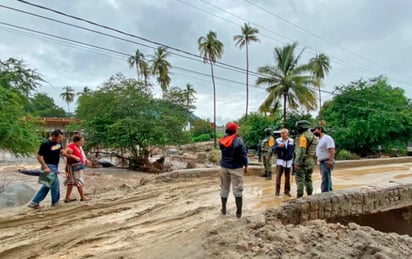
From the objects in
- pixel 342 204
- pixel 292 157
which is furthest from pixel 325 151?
pixel 342 204

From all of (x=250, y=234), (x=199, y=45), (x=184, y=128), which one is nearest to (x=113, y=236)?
(x=250, y=234)

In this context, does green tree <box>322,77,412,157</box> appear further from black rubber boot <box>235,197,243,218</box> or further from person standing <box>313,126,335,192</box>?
black rubber boot <box>235,197,243,218</box>

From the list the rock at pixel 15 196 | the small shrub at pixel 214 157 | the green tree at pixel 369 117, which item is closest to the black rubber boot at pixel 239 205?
the rock at pixel 15 196

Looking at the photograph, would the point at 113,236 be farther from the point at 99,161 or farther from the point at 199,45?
the point at 199,45

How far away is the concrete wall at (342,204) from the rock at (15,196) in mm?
5938

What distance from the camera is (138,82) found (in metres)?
18.8

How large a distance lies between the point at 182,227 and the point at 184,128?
1408 cm

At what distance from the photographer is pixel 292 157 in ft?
24.8

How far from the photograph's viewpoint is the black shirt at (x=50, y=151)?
6570mm

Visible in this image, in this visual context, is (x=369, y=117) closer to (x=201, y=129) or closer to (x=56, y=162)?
(x=56, y=162)

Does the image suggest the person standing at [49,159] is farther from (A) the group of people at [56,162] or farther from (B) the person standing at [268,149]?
(B) the person standing at [268,149]

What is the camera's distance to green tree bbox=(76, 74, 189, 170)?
56.0 feet

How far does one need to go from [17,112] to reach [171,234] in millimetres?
5326

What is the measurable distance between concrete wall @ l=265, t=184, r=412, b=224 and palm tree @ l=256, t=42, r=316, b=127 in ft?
53.6
